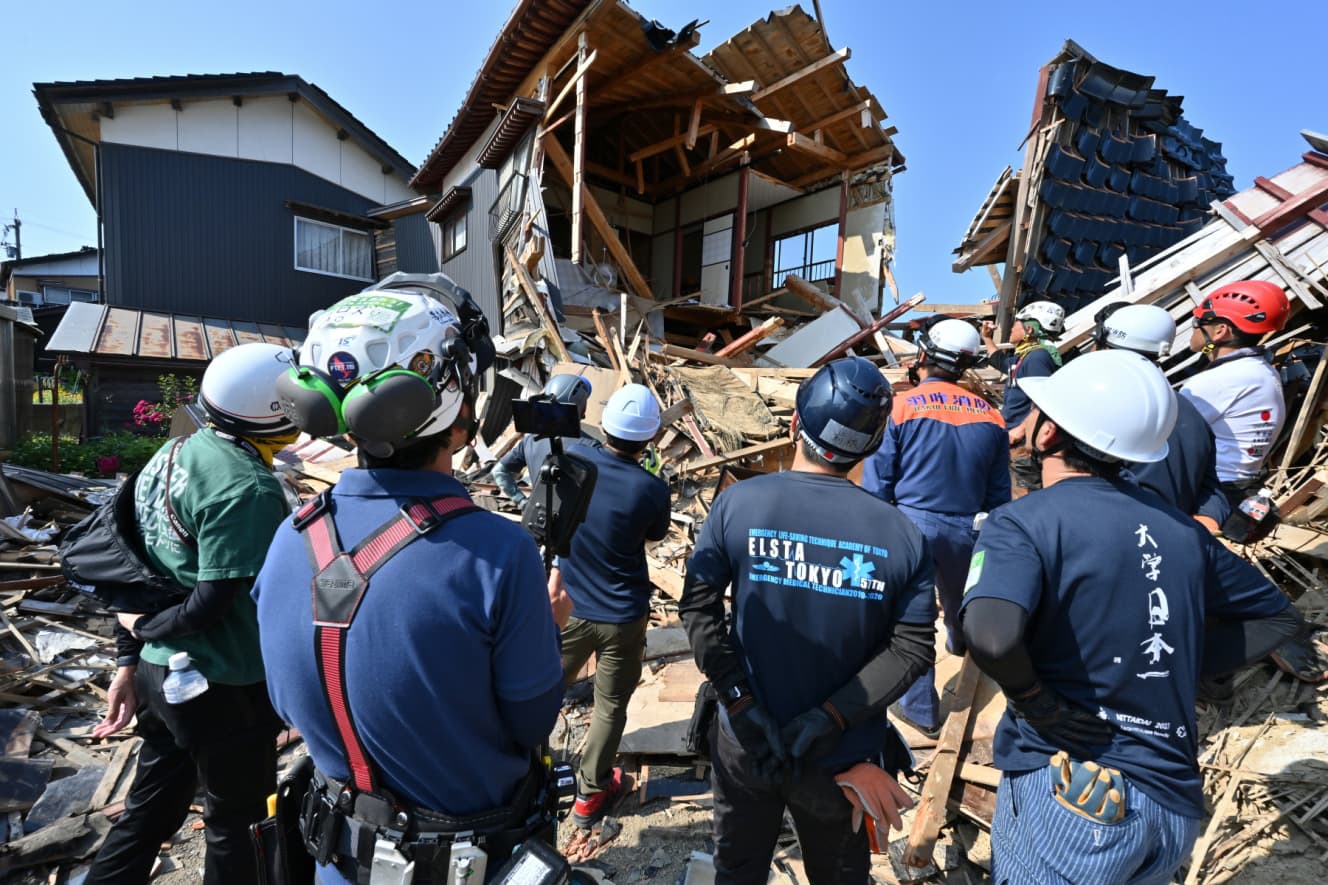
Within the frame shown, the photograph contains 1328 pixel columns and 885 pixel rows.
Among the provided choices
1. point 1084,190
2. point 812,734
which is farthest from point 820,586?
point 1084,190

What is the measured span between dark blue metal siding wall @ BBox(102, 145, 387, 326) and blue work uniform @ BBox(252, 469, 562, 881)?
16833 millimetres

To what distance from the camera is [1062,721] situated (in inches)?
70.1

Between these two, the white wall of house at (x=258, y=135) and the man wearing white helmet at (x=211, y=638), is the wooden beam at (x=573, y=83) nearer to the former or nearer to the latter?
the man wearing white helmet at (x=211, y=638)

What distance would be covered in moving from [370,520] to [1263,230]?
8.54 metres

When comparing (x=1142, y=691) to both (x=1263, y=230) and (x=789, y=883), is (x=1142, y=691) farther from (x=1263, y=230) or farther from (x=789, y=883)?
(x=1263, y=230)

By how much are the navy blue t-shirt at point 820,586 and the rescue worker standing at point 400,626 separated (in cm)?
81

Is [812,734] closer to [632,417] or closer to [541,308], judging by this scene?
[632,417]

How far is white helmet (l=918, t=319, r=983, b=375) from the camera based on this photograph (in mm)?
4000

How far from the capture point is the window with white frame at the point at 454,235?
44.1ft

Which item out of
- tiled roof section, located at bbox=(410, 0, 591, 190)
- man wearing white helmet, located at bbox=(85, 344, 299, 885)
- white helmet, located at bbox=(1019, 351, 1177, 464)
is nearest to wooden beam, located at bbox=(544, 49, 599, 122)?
tiled roof section, located at bbox=(410, 0, 591, 190)

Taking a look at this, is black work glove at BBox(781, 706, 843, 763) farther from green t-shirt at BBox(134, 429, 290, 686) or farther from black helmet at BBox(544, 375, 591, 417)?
black helmet at BBox(544, 375, 591, 417)

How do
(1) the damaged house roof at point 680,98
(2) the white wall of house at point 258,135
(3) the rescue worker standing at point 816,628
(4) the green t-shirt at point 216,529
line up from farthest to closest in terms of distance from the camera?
1. (2) the white wall of house at point 258,135
2. (1) the damaged house roof at point 680,98
3. (4) the green t-shirt at point 216,529
4. (3) the rescue worker standing at point 816,628

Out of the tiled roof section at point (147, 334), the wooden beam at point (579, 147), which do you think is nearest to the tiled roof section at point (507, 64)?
the wooden beam at point (579, 147)

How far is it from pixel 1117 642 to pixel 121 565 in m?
3.30
